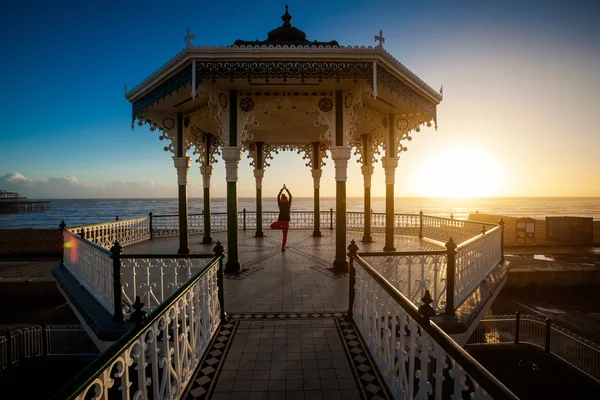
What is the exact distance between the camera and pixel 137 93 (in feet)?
28.2

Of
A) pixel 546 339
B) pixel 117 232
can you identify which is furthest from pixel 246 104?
pixel 546 339

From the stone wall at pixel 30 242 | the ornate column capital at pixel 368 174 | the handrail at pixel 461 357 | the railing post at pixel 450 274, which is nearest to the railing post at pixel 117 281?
the handrail at pixel 461 357

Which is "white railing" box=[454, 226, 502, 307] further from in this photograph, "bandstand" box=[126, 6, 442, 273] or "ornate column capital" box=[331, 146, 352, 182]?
"ornate column capital" box=[331, 146, 352, 182]

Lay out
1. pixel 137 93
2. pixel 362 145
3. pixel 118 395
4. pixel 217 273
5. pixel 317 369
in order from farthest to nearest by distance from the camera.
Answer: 1. pixel 362 145
2. pixel 137 93
3. pixel 217 273
4. pixel 118 395
5. pixel 317 369

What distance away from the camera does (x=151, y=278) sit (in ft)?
23.9

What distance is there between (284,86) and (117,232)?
814 cm

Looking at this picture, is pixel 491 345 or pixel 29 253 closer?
pixel 491 345

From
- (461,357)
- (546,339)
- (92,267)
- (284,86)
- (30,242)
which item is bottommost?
(546,339)

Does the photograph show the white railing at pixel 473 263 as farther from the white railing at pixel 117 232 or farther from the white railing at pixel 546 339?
the white railing at pixel 117 232

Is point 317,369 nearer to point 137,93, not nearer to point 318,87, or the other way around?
point 318,87

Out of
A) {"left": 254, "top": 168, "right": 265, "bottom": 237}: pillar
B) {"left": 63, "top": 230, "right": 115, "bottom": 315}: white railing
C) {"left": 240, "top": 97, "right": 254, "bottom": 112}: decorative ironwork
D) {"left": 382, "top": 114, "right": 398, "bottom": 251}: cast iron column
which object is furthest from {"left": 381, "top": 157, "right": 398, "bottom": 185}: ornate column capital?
{"left": 63, "top": 230, "right": 115, "bottom": 315}: white railing

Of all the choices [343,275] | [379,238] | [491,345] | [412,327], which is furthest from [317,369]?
[379,238]

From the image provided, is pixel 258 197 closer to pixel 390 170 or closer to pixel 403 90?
pixel 390 170

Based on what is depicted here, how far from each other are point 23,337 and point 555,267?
62.4ft
